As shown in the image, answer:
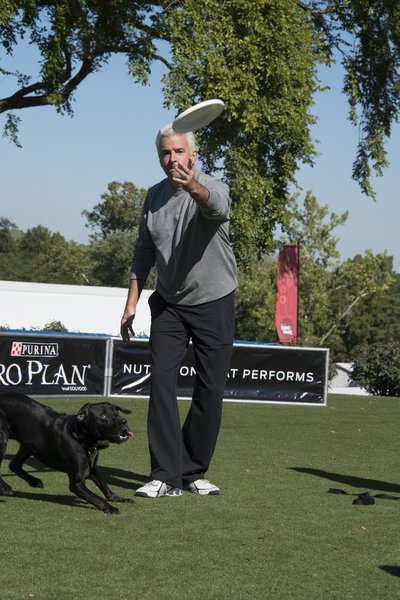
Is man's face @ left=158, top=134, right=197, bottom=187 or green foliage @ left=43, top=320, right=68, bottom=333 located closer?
man's face @ left=158, top=134, right=197, bottom=187

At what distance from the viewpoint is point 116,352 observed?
1692cm

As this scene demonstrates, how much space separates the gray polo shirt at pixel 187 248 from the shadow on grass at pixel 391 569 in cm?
237

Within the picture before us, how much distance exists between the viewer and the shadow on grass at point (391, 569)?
159 inches

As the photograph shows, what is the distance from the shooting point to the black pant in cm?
609

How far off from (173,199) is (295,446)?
4.23 meters

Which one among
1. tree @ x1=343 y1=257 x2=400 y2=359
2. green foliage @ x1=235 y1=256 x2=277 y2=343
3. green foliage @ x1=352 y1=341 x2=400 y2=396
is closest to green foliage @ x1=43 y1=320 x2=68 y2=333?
green foliage @ x1=352 y1=341 x2=400 y2=396

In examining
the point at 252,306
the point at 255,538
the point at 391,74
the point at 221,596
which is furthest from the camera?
the point at 252,306

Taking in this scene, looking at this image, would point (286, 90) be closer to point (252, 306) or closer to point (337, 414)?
point (337, 414)

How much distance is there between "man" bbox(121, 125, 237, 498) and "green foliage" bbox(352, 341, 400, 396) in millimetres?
18611

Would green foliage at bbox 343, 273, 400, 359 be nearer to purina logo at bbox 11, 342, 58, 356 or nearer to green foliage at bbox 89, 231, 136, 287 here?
green foliage at bbox 89, 231, 136, 287

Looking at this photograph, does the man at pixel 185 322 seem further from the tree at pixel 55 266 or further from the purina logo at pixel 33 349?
the tree at pixel 55 266

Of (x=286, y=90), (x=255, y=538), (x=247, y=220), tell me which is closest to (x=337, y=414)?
(x=247, y=220)

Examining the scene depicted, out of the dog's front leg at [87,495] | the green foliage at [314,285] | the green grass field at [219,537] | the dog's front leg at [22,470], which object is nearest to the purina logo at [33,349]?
the green grass field at [219,537]

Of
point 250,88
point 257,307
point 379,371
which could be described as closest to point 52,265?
point 257,307
